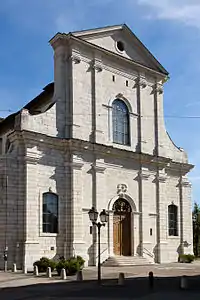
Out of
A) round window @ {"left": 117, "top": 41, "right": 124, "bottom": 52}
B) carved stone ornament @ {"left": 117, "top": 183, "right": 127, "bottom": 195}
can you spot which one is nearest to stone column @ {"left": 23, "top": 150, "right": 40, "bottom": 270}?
carved stone ornament @ {"left": 117, "top": 183, "right": 127, "bottom": 195}

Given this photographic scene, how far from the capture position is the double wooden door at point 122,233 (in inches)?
1321

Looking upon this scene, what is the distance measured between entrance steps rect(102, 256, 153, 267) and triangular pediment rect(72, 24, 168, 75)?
1552 cm

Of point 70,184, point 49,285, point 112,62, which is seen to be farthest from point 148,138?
point 49,285

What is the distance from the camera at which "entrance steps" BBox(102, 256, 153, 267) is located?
3115 cm

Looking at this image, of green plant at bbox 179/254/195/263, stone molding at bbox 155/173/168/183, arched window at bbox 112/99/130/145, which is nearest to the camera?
arched window at bbox 112/99/130/145

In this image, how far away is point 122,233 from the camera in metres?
34.1

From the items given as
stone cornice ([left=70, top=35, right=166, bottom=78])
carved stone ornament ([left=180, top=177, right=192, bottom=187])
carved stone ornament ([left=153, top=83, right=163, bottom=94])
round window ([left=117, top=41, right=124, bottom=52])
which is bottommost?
carved stone ornament ([left=180, top=177, right=192, bottom=187])

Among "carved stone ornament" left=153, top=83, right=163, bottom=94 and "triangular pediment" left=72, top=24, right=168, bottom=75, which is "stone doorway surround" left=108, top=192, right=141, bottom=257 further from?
"triangular pediment" left=72, top=24, right=168, bottom=75

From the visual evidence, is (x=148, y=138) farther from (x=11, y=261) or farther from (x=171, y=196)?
(x=11, y=261)

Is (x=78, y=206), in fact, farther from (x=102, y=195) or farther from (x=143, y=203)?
(x=143, y=203)

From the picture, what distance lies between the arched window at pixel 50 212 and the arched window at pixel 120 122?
7.14 m

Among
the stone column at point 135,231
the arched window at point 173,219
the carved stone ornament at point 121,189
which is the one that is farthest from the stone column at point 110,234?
the arched window at point 173,219

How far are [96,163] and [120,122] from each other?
4657 mm

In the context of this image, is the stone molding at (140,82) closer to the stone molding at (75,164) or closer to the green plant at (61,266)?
the stone molding at (75,164)
